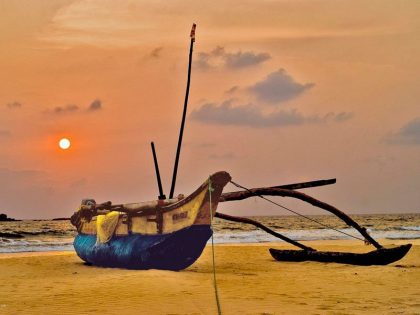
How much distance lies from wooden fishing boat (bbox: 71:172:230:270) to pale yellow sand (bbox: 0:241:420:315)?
1.96 feet


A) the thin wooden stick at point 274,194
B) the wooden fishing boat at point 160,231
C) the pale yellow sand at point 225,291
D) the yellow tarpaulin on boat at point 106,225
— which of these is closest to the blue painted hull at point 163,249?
the wooden fishing boat at point 160,231

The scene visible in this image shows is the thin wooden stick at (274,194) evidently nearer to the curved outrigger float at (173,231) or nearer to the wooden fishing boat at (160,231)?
the curved outrigger float at (173,231)

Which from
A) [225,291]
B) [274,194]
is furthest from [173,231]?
[225,291]

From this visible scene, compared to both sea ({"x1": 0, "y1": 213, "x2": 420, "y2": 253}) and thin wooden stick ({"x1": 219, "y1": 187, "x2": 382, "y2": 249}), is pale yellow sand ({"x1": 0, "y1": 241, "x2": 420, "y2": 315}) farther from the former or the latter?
sea ({"x1": 0, "y1": 213, "x2": 420, "y2": 253})

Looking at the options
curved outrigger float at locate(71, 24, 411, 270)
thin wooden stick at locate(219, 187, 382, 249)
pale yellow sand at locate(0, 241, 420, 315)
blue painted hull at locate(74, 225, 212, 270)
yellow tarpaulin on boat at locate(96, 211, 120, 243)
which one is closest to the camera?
pale yellow sand at locate(0, 241, 420, 315)

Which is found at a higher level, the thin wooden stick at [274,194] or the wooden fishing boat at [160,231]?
the thin wooden stick at [274,194]

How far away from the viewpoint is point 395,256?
15.9m

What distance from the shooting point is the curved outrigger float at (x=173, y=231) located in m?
14.0

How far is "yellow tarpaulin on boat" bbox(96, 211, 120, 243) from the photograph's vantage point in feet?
55.4

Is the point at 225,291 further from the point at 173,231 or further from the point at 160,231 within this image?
the point at 160,231

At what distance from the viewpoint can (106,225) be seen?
17078mm

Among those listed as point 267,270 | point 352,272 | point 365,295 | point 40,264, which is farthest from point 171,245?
point 40,264

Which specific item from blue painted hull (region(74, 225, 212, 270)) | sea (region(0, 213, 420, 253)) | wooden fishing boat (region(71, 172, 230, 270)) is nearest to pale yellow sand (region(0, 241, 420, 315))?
blue painted hull (region(74, 225, 212, 270))

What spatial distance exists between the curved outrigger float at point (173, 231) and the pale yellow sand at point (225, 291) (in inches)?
21.6
